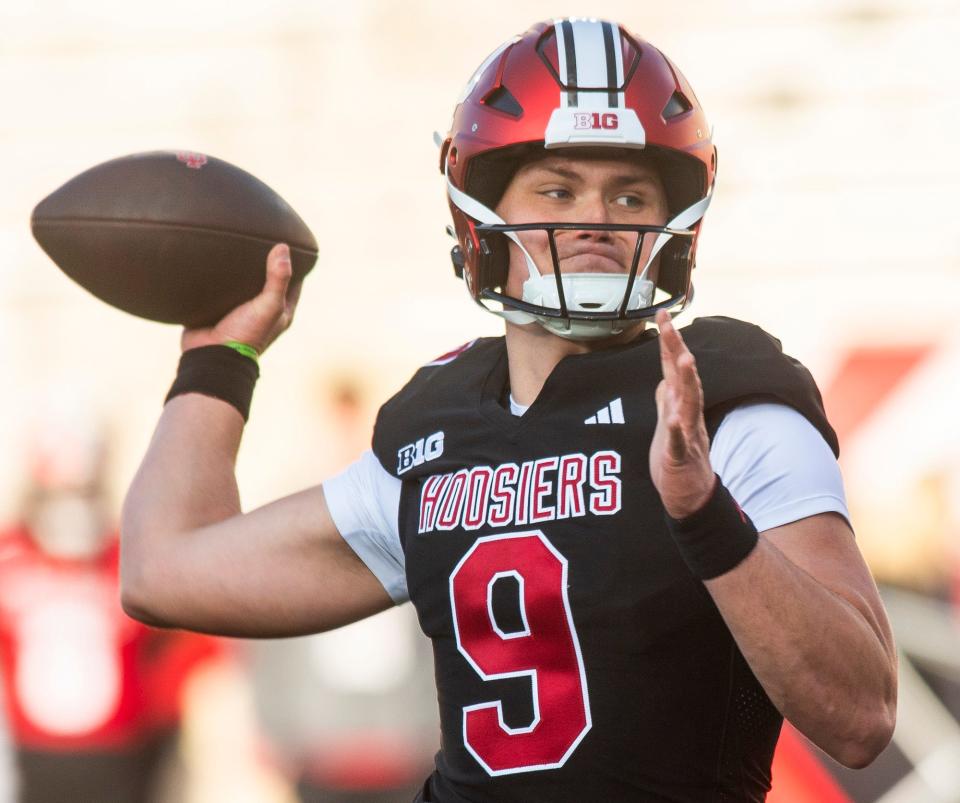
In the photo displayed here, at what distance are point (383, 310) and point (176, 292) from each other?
15.7 feet

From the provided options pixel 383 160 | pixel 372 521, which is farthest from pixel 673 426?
pixel 383 160

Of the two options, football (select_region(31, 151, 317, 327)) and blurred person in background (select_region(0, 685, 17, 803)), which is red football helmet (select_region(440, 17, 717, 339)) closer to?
football (select_region(31, 151, 317, 327))

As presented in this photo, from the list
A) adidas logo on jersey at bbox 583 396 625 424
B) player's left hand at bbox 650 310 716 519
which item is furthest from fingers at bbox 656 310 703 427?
adidas logo on jersey at bbox 583 396 625 424

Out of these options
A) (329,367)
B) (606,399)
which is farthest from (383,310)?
(606,399)

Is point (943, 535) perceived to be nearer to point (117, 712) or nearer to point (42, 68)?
point (117, 712)

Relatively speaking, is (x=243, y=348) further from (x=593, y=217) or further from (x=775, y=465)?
(x=775, y=465)

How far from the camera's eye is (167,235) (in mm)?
2361

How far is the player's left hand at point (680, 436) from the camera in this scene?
1508 mm

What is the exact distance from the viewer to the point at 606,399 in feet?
6.27

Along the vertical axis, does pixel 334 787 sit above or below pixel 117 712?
below

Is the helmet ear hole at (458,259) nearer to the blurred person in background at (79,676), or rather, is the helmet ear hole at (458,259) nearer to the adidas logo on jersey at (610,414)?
the adidas logo on jersey at (610,414)

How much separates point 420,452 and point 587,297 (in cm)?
31

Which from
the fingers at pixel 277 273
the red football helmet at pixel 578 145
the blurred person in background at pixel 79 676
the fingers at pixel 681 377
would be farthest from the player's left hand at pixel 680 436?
the blurred person in background at pixel 79 676

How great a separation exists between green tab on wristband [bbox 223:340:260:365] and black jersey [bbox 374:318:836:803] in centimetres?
53
